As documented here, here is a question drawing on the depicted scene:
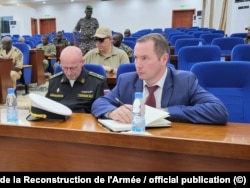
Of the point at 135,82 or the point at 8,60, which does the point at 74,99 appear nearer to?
the point at 135,82

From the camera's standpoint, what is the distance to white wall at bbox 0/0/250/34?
17172mm

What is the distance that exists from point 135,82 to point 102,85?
2.04 feet

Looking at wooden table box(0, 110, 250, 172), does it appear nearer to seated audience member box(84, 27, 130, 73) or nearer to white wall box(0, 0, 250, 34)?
seated audience member box(84, 27, 130, 73)

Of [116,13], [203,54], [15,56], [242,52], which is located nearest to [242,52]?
[242,52]

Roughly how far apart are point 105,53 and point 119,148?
2306mm

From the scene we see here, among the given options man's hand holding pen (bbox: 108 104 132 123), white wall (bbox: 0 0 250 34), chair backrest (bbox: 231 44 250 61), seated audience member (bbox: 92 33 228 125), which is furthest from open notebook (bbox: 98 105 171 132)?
white wall (bbox: 0 0 250 34)

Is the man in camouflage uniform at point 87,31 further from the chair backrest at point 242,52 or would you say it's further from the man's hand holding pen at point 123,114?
the man's hand holding pen at point 123,114

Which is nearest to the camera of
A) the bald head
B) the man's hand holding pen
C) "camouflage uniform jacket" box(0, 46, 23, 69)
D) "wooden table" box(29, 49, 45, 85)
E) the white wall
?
the man's hand holding pen

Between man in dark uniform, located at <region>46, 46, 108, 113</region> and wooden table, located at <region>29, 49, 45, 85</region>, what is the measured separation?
381 cm

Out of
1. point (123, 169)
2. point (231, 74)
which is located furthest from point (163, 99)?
point (123, 169)

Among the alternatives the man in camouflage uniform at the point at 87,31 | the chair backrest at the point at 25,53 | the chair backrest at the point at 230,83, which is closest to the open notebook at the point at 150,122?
the chair backrest at the point at 230,83

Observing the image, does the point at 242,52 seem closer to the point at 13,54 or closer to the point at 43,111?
the point at 43,111

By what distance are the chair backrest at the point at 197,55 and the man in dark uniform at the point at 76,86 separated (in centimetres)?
126

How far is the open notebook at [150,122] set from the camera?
1257 millimetres
